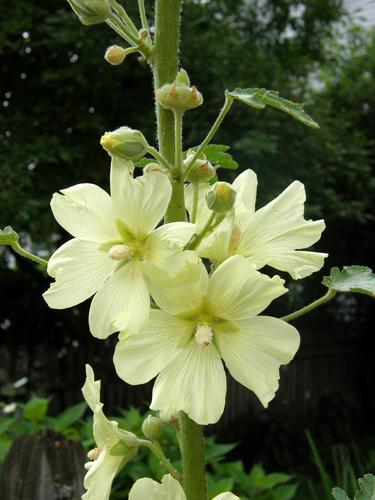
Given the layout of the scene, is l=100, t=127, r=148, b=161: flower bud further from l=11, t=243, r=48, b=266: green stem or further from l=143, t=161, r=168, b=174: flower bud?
l=11, t=243, r=48, b=266: green stem

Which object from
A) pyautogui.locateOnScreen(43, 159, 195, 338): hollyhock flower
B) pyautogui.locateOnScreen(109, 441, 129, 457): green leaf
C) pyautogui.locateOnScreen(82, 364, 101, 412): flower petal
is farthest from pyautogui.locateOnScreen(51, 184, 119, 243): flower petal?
pyautogui.locateOnScreen(109, 441, 129, 457): green leaf

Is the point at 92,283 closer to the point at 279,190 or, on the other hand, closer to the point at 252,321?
the point at 252,321

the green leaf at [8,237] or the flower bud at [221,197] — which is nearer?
the flower bud at [221,197]

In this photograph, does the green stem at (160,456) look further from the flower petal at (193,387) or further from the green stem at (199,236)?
the green stem at (199,236)

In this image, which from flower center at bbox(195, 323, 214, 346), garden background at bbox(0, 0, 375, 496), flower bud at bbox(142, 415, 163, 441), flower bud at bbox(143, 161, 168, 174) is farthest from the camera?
garden background at bbox(0, 0, 375, 496)

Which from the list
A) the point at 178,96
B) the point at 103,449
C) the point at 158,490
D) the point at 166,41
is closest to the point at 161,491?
the point at 158,490

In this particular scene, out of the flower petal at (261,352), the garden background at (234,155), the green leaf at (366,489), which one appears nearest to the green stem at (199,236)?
the flower petal at (261,352)

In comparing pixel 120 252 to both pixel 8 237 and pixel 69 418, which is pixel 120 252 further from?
pixel 69 418
